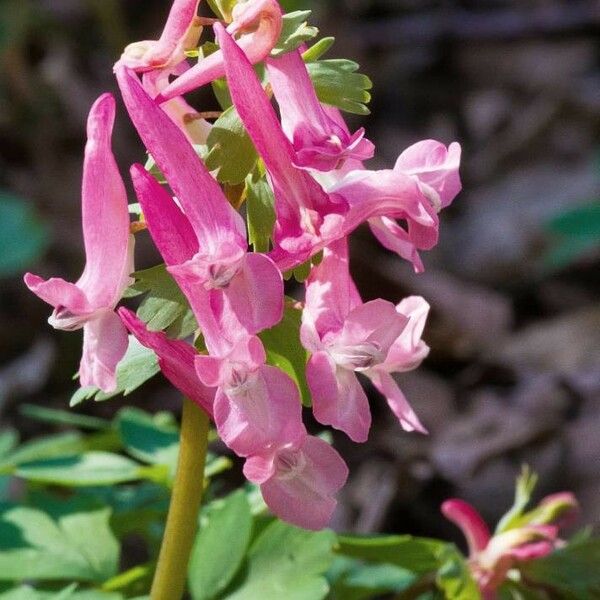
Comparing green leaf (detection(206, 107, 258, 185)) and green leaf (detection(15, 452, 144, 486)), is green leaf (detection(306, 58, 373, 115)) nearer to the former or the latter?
green leaf (detection(206, 107, 258, 185))

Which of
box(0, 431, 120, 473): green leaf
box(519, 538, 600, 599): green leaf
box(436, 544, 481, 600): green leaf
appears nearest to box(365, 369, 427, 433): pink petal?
box(436, 544, 481, 600): green leaf

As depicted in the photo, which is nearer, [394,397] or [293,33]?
[293,33]

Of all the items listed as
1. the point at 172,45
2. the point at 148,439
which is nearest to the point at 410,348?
the point at 172,45

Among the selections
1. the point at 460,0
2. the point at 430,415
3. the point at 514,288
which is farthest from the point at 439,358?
the point at 460,0

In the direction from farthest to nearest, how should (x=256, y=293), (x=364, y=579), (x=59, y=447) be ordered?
(x=59, y=447) < (x=364, y=579) < (x=256, y=293)

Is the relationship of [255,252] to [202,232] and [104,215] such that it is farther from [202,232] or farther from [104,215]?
[104,215]

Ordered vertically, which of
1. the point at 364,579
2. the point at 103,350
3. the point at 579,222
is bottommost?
the point at 579,222
